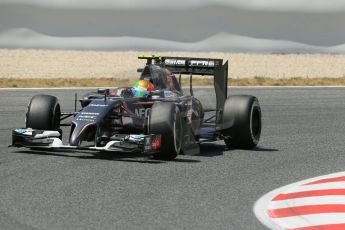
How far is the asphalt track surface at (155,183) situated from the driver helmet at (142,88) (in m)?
1.14

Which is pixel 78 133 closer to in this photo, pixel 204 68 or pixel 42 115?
pixel 42 115

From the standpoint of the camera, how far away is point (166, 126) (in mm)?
12195

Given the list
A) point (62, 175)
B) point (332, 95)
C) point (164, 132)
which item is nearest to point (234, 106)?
point (164, 132)

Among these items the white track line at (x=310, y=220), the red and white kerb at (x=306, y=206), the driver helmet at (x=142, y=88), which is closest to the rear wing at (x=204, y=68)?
the driver helmet at (x=142, y=88)

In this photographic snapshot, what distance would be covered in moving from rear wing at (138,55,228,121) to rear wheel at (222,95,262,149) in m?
0.66

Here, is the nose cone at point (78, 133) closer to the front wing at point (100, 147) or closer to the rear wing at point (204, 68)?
the front wing at point (100, 147)

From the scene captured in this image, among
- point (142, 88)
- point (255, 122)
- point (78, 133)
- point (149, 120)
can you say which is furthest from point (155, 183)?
point (255, 122)

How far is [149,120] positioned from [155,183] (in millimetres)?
2256

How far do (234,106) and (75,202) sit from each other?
569 centimetres

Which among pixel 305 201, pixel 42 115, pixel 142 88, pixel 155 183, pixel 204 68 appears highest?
pixel 204 68

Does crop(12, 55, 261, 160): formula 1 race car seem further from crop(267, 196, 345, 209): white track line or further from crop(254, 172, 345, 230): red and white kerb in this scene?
crop(267, 196, 345, 209): white track line

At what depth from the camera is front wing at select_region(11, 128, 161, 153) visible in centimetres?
1205

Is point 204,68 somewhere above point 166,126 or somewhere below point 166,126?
above

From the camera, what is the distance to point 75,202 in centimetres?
874
